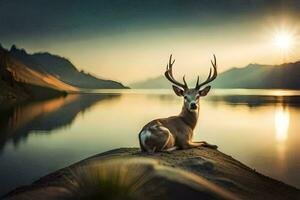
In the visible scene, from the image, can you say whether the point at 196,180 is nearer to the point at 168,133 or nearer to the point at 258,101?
the point at 168,133

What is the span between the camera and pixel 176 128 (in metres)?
4.91

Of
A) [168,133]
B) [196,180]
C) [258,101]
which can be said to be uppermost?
[168,133]

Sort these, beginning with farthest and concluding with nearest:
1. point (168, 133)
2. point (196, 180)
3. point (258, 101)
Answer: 1. point (258, 101)
2. point (168, 133)
3. point (196, 180)

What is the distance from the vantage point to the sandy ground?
3211 millimetres

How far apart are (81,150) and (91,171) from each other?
611 centimetres

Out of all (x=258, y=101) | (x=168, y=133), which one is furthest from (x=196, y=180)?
(x=258, y=101)

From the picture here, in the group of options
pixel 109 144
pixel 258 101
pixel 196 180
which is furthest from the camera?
pixel 258 101

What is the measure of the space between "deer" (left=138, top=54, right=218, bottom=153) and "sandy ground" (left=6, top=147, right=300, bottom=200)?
0.14 metres

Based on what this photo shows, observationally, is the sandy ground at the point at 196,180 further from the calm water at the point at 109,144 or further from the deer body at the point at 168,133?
the calm water at the point at 109,144

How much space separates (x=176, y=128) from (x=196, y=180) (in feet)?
4.86

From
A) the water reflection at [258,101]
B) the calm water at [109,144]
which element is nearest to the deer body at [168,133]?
the calm water at [109,144]

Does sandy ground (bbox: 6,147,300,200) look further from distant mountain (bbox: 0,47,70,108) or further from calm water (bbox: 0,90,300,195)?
distant mountain (bbox: 0,47,70,108)

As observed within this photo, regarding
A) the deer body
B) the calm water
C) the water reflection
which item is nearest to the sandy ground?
the deer body

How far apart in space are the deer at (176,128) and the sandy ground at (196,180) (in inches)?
5.6
